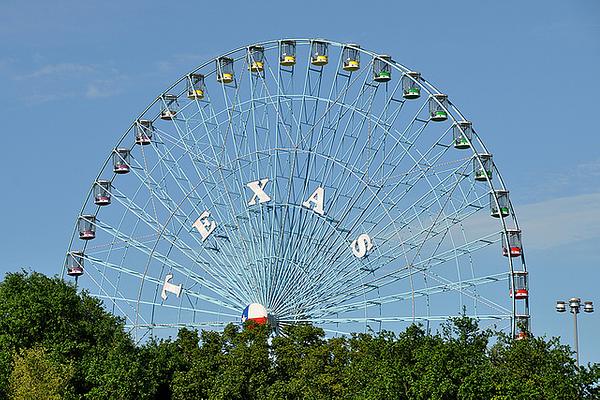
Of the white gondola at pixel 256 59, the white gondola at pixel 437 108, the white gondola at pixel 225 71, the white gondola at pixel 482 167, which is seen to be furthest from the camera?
the white gondola at pixel 225 71

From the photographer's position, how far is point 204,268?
81688mm

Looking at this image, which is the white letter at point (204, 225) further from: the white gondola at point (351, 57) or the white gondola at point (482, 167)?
the white gondola at point (482, 167)

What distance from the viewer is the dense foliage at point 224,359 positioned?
63.9m

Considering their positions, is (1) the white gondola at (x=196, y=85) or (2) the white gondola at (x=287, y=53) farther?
(1) the white gondola at (x=196, y=85)

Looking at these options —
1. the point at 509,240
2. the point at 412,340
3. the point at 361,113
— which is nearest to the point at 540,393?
the point at 412,340

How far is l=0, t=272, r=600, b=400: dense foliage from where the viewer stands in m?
63.9

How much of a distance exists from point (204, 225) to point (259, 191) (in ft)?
13.0

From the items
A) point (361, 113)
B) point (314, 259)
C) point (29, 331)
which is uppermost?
point (361, 113)

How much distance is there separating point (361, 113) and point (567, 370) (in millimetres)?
21194

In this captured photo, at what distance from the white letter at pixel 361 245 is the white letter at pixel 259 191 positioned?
218 inches

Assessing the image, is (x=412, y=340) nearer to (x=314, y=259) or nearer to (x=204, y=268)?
(x=314, y=259)

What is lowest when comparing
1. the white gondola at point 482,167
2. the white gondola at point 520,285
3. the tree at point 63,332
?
the tree at point 63,332

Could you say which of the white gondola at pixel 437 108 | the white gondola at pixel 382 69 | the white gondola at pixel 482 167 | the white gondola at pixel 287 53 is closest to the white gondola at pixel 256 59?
the white gondola at pixel 287 53

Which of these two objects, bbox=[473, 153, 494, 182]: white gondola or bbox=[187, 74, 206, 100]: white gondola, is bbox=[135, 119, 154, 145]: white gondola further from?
bbox=[473, 153, 494, 182]: white gondola
